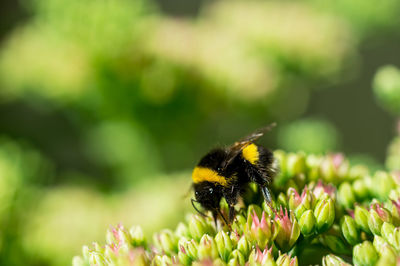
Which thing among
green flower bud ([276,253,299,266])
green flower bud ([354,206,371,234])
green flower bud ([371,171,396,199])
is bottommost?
green flower bud ([276,253,299,266])

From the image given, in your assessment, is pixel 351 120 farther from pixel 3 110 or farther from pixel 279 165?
pixel 279 165

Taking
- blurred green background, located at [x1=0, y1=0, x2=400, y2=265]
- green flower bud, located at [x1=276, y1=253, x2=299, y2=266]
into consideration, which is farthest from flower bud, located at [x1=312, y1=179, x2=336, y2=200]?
blurred green background, located at [x1=0, y1=0, x2=400, y2=265]

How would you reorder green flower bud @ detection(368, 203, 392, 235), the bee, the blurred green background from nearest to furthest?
green flower bud @ detection(368, 203, 392, 235) < the bee < the blurred green background

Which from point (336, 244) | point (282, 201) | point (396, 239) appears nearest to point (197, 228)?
point (282, 201)

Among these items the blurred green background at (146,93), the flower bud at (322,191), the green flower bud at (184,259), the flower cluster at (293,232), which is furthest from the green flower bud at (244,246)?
the blurred green background at (146,93)

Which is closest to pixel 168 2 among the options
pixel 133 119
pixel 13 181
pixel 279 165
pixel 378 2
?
pixel 378 2

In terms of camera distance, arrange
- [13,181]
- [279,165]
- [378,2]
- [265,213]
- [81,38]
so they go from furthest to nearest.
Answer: [378,2]
[81,38]
[13,181]
[279,165]
[265,213]

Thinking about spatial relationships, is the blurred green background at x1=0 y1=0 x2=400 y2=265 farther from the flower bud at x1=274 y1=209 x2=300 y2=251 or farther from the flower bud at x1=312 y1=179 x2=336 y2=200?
the flower bud at x1=274 y1=209 x2=300 y2=251
